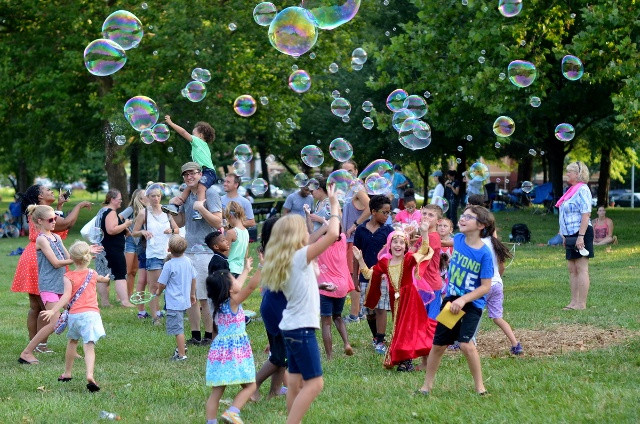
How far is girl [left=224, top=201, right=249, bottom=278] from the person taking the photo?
30.5 feet

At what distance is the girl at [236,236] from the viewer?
9.30 meters

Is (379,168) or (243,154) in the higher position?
(243,154)

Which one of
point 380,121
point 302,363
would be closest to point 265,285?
point 302,363

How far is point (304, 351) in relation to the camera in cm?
582

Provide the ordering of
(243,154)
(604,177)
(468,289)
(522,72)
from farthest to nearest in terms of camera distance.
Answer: (604,177)
(522,72)
(243,154)
(468,289)

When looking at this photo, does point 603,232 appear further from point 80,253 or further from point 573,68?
point 80,253

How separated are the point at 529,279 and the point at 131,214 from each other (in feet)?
21.0

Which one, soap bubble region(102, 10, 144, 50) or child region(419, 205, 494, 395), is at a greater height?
soap bubble region(102, 10, 144, 50)

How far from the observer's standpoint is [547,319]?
10.5 m

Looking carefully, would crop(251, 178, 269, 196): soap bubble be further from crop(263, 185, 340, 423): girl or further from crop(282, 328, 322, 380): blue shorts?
crop(282, 328, 322, 380): blue shorts

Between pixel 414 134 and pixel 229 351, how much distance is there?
6082mm

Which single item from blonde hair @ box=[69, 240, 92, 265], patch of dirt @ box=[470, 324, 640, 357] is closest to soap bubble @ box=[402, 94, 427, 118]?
patch of dirt @ box=[470, 324, 640, 357]

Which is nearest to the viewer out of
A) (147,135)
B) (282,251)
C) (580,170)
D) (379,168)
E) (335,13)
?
(282,251)

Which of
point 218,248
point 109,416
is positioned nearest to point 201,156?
point 218,248
